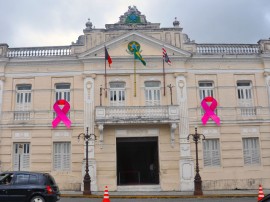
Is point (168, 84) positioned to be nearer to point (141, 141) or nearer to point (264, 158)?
point (141, 141)

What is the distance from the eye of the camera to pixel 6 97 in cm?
2436

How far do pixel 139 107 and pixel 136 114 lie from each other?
51 centimetres

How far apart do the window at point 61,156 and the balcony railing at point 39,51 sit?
651 cm

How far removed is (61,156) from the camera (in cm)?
2372

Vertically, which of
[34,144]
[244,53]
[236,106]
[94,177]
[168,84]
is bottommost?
[94,177]

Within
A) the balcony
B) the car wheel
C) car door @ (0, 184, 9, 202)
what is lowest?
the car wheel

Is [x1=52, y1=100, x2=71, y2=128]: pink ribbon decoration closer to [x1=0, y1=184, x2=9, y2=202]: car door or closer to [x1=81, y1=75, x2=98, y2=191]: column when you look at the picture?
[x1=81, y1=75, x2=98, y2=191]: column

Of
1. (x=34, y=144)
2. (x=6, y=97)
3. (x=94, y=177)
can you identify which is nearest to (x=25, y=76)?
(x=6, y=97)

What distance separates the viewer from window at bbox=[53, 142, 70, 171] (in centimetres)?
2356

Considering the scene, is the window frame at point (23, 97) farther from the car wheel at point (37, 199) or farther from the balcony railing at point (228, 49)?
the balcony railing at point (228, 49)

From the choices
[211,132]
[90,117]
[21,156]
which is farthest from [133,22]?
[21,156]

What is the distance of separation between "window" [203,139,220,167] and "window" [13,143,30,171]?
474 inches

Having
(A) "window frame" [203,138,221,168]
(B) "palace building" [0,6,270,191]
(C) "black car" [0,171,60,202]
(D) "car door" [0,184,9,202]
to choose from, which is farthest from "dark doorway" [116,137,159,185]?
(D) "car door" [0,184,9,202]

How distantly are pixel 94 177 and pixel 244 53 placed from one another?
13617mm
